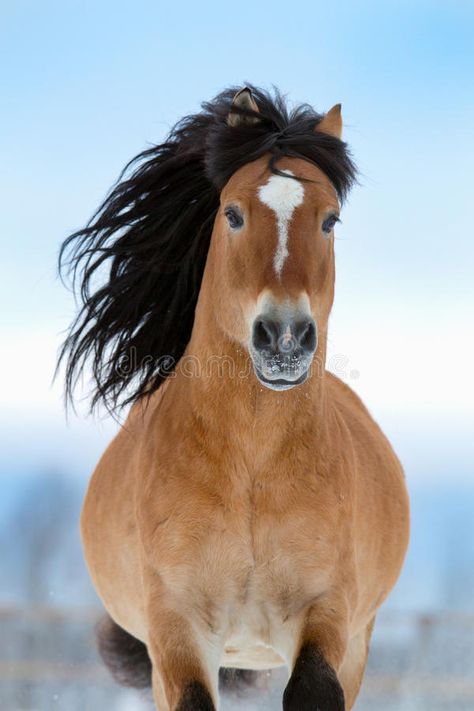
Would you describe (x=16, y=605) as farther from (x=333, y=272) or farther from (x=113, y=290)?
(x=333, y=272)

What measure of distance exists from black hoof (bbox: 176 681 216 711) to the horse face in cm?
104

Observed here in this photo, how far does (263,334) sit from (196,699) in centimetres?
121

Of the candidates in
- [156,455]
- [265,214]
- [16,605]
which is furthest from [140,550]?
[16,605]

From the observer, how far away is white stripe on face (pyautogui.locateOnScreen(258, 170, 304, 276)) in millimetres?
2799

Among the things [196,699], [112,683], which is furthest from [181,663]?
Answer: [112,683]

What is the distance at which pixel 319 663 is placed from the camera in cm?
297

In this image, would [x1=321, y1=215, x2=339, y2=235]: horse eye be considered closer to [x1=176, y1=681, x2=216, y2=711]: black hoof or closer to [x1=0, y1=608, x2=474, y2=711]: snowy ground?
[x1=176, y1=681, x2=216, y2=711]: black hoof

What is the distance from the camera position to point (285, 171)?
9.98 feet

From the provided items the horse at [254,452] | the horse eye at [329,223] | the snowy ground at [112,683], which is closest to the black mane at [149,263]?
the horse at [254,452]

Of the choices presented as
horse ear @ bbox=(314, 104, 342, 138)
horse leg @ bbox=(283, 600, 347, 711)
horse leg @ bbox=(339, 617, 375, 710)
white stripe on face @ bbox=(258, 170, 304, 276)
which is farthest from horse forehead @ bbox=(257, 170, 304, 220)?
horse leg @ bbox=(339, 617, 375, 710)

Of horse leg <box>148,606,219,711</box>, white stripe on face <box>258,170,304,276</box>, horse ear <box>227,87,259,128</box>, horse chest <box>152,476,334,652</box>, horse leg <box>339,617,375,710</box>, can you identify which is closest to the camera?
white stripe on face <box>258,170,304,276</box>

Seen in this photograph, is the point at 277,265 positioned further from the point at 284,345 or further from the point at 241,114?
the point at 241,114

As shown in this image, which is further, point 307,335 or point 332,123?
point 332,123

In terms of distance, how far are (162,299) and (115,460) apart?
2.83 ft
